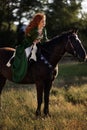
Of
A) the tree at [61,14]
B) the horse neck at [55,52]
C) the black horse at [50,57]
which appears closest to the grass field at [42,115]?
the black horse at [50,57]

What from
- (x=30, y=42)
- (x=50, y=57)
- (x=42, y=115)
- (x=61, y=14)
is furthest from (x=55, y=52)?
(x=61, y=14)

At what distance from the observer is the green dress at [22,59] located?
860cm

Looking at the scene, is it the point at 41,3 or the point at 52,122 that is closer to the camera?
the point at 52,122

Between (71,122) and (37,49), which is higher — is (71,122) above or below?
below

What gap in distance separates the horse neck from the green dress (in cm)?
41

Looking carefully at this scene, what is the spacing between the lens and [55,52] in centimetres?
841

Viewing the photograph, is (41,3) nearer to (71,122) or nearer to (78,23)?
(78,23)

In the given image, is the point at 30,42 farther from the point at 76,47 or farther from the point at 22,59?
the point at 76,47

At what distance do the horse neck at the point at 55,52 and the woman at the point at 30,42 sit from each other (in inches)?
11.5

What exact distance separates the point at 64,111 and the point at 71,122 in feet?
4.89

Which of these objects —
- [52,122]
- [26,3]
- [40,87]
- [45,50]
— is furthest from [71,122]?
[26,3]

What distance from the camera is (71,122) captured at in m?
7.46

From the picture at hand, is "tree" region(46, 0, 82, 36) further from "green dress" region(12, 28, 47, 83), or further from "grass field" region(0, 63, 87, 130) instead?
"green dress" region(12, 28, 47, 83)

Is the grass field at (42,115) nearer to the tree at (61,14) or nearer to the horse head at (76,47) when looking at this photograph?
the horse head at (76,47)
